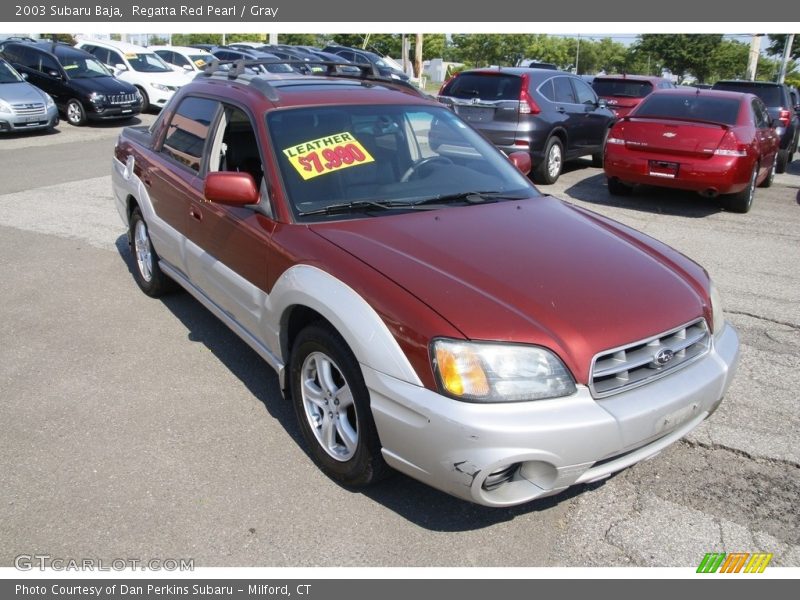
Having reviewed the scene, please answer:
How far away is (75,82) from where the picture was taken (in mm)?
16062

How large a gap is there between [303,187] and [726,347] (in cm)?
220

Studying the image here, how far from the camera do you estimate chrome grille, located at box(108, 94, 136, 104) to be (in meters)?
16.0

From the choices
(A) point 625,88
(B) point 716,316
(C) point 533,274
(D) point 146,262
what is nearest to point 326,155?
(C) point 533,274

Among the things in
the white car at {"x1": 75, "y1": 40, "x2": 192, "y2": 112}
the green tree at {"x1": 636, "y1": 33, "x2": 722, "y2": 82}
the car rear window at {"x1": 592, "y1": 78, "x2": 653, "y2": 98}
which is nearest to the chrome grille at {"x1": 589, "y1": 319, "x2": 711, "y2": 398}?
the car rear window at {"x1": 592, "y1": 78, "x2": 653, "y2": 98}

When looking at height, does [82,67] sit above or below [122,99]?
above

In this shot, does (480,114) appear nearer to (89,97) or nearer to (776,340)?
(776,340)

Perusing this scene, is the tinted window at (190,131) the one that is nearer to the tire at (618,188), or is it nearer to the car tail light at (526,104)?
the car tail light at (526,104)

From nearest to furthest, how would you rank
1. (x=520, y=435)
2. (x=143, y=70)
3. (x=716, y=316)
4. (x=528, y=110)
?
(x=520, y=435), (x=716, y=316), (x=528, y=110), (x=143, y=70)

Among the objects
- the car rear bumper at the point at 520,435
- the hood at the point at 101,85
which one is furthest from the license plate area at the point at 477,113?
the hood at the point at 101,85

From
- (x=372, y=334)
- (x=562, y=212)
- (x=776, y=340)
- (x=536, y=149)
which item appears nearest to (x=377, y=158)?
(x=562, y=212)

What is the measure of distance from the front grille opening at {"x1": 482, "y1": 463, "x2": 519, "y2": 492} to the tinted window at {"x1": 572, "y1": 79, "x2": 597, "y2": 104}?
10.1 m

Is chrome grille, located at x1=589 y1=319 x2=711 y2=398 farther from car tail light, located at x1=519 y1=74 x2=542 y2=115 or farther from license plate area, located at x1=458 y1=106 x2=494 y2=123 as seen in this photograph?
license plate area, located at x1=458 y1=106 x2=494 y2=123

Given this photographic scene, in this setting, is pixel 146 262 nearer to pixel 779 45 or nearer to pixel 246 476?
pixel 246 476

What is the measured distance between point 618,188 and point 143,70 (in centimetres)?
1380
